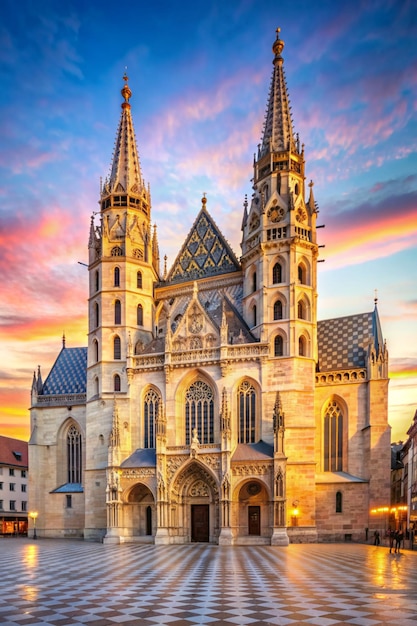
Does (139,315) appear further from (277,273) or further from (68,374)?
(277,273)

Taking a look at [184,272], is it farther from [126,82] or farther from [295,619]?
[295,619]

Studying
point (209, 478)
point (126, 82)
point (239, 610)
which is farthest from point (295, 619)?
point (126, 82)

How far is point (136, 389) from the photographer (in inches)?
1761

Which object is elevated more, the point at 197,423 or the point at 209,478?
the point at 197,423

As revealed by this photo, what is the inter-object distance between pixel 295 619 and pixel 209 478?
29573 millimetres

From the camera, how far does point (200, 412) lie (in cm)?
4322

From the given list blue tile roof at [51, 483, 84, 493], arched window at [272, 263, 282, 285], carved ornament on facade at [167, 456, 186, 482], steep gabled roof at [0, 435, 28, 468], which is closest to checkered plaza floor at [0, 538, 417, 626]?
carved ornament on facade at [167, 456, 186, 482]

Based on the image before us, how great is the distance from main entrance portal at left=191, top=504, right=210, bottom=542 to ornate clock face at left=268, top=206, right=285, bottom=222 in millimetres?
22906

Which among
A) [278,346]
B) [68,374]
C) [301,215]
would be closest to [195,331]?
[278,346]

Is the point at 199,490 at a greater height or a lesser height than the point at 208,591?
lesser

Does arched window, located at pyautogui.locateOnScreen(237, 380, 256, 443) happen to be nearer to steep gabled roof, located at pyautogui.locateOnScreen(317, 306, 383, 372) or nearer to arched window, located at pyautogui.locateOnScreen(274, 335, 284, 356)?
arched window, located at pyautogui.locateOnScreen(274, 335, 284, 356)

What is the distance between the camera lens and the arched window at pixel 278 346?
140ft

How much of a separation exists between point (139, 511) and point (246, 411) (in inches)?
439

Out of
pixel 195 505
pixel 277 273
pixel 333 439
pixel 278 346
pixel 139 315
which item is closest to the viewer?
pixel 195 505
